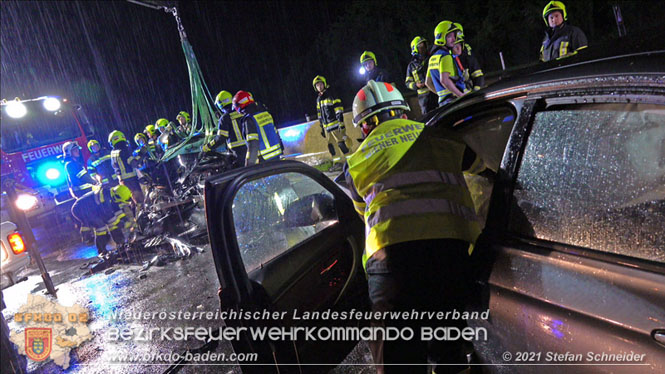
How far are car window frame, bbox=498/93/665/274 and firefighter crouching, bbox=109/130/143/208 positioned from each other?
307 inches

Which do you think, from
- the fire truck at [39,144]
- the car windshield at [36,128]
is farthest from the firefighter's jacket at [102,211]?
the car windshield at [36,128]

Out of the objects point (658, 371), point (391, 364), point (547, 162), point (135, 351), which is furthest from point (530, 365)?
point (135, 351)

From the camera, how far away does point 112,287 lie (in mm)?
5254

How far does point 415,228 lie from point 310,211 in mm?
837

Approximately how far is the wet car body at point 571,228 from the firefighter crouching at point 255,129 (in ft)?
13.2

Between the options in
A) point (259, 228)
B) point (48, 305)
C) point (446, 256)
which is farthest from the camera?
point (48, 305)

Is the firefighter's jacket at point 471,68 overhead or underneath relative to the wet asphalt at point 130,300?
overhead

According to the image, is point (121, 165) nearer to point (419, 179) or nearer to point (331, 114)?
point (331, 114)

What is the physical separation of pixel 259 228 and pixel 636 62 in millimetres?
1660

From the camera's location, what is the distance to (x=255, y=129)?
5609 mm

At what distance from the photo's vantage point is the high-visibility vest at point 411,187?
1.55 m

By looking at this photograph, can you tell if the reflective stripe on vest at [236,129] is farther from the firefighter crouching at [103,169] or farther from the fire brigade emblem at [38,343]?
the fire brigade emblem at [38,343]

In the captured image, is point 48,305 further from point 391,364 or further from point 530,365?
point 530,365

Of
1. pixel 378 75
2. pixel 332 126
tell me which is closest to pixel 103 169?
pixel 332 126
